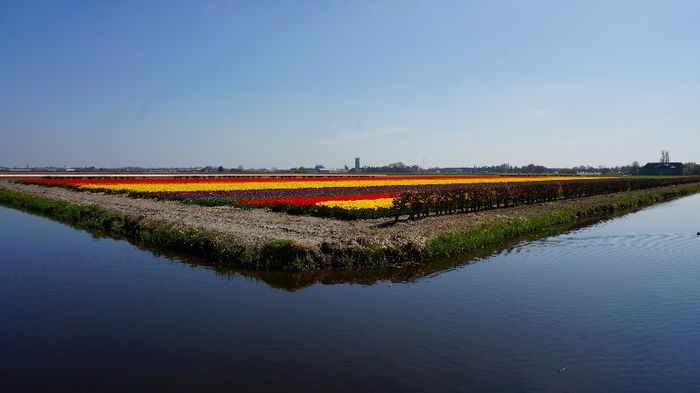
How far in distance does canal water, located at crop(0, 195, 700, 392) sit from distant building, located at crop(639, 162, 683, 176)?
146 metres

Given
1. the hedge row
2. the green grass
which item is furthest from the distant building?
the green grass

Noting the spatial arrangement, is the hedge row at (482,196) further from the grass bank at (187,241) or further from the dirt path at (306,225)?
the grass bank at (187,241)

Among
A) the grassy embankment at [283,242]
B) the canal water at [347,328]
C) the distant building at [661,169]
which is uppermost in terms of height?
the distant building at [661,169]

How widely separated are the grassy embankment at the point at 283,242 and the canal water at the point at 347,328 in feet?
3.30

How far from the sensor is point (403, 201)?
24.0 meters

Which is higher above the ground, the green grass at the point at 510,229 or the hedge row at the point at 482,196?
the hedge row at the point at 482,196

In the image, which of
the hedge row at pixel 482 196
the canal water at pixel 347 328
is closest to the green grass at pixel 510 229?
the canal water at pixel 347 328

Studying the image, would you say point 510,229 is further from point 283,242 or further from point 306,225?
point 283,242

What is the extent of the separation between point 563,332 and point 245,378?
18.8 ft

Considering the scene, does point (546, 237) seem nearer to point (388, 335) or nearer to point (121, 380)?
point (388, 335)

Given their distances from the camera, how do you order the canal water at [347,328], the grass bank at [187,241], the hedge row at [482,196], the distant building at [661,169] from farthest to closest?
1. the distant building at [661,169]
2. the hedge row at [482,196]
3. the grass bank at [187,241]
4. the canal water at [347,328]

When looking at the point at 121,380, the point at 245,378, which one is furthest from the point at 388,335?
the point at 121,380

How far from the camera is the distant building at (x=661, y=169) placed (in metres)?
140

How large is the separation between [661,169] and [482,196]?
137 meters
